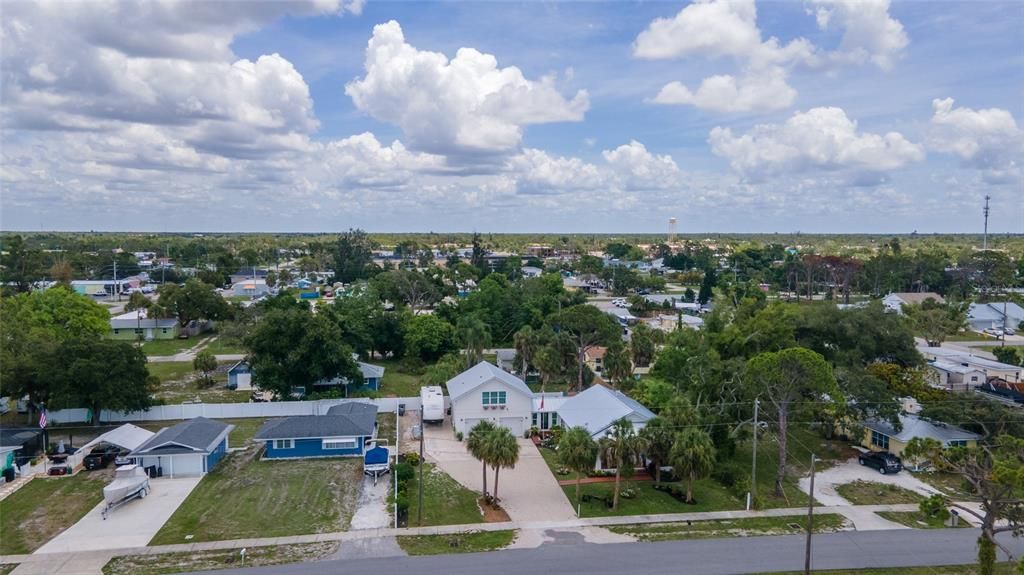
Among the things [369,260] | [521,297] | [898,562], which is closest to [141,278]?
[369,260]

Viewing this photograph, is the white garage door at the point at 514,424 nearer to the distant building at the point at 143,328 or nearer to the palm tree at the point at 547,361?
the palm tree at the point at 547,361

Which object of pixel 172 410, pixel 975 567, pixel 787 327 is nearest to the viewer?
pixel 975 567

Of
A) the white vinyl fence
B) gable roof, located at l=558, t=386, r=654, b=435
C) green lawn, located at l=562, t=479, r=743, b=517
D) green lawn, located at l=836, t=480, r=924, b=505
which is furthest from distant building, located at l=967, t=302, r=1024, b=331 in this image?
the white vinyl fence

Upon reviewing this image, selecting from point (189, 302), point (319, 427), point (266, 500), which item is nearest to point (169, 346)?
point (189, 302)

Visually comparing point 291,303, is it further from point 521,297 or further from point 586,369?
point 586,369

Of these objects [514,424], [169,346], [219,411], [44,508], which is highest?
[169,346]

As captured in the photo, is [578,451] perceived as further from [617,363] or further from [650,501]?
[617,363]

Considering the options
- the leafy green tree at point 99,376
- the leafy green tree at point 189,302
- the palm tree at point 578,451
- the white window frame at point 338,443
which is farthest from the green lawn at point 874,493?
the leafy green tree at point 189,302
